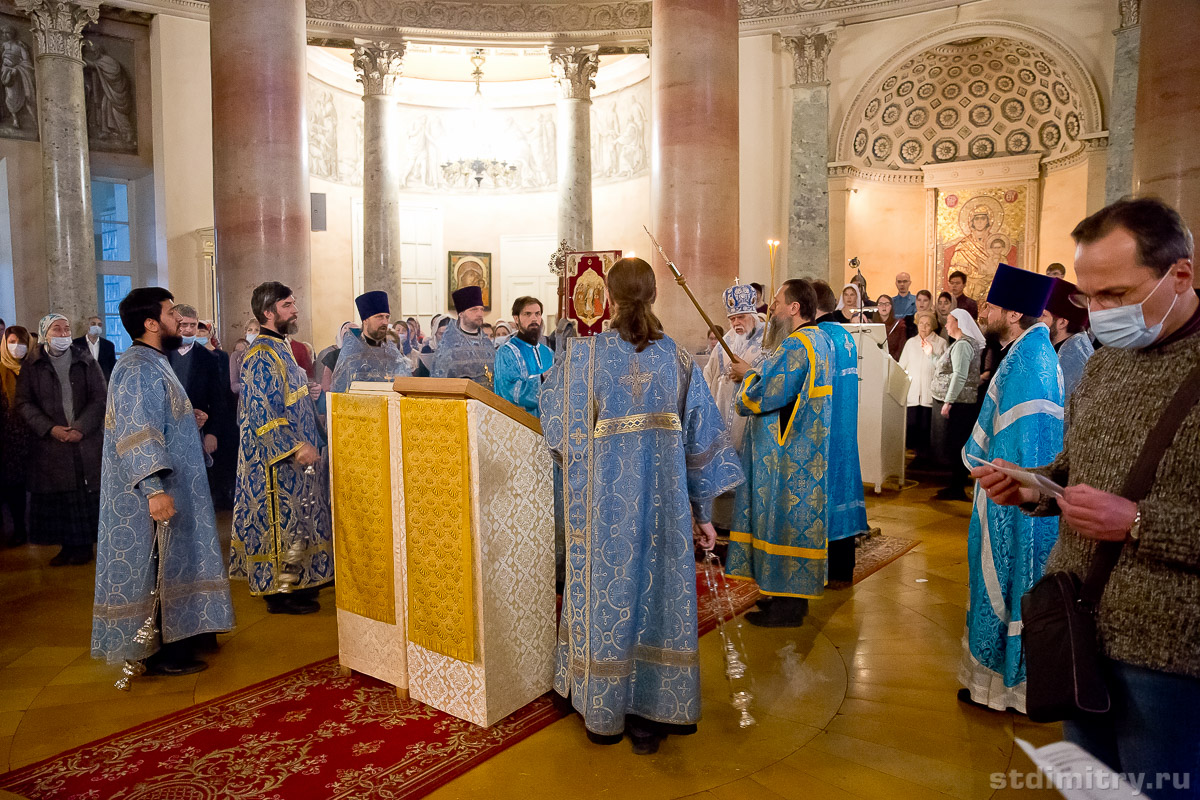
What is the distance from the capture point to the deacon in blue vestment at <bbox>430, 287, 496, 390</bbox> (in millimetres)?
6051

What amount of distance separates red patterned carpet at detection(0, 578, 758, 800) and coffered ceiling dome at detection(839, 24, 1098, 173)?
11.5 metres

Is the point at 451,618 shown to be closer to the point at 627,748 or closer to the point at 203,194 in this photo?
the point at 627,748

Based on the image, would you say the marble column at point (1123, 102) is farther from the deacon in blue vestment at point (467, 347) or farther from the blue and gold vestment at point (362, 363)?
the blue and gold vestment at point (362, 363)

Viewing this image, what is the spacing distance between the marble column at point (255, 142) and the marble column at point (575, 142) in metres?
6.88

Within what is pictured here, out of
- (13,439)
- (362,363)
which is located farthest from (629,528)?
(13,439)

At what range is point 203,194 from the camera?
11.9 m

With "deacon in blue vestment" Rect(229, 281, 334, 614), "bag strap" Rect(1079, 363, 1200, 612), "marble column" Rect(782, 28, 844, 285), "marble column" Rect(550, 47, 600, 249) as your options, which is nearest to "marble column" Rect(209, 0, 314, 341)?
"deacon in blue vestment" Rect(229, 281, 334, 614)

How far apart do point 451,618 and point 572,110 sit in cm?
1164

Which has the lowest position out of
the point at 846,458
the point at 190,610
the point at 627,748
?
the point at 627,748

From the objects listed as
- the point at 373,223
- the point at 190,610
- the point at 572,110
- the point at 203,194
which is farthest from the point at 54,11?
the point at 190,610

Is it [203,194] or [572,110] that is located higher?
[572,110]

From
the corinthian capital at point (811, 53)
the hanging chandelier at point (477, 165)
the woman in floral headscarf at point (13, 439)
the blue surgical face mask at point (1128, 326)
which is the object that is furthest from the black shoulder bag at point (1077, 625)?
the hanging chandelier at point (477, 165)

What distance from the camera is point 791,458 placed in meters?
4.30

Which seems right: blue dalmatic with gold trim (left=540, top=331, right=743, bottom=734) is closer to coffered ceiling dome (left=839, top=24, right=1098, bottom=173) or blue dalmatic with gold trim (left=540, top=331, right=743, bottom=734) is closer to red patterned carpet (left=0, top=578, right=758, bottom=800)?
red patterned carpet (left=0, top=578, right=758, bottom=800)
